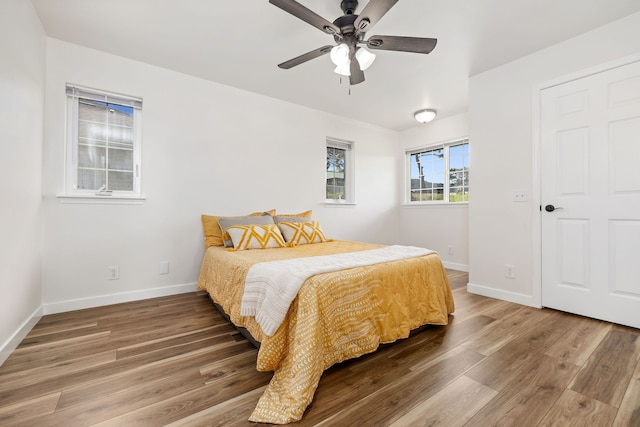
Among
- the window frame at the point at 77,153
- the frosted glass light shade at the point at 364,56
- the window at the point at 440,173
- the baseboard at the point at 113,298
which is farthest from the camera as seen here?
the window at the point at 440,173

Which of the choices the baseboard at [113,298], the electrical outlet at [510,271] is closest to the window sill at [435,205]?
the electrical outlet at [510,271]

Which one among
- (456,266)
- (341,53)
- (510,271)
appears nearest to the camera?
(341,53)

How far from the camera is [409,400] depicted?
1.32 metres

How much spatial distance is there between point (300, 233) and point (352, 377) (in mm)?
1732

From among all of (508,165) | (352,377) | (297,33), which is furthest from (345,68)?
(352,377)

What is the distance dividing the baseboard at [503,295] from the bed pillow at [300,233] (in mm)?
1786

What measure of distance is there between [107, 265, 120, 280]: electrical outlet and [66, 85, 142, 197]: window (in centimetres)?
70

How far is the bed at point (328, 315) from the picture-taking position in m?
1.30

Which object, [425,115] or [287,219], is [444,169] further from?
[287,219]

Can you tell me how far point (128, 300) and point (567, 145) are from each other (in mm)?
4385

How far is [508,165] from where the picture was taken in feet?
9.26

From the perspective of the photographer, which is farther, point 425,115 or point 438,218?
point 438,218

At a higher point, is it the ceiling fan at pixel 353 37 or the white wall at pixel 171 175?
the ceiling fan at pixel 353 37

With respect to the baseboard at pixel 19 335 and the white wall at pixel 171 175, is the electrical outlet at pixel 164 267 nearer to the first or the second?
the white wall at pixel 171 175
